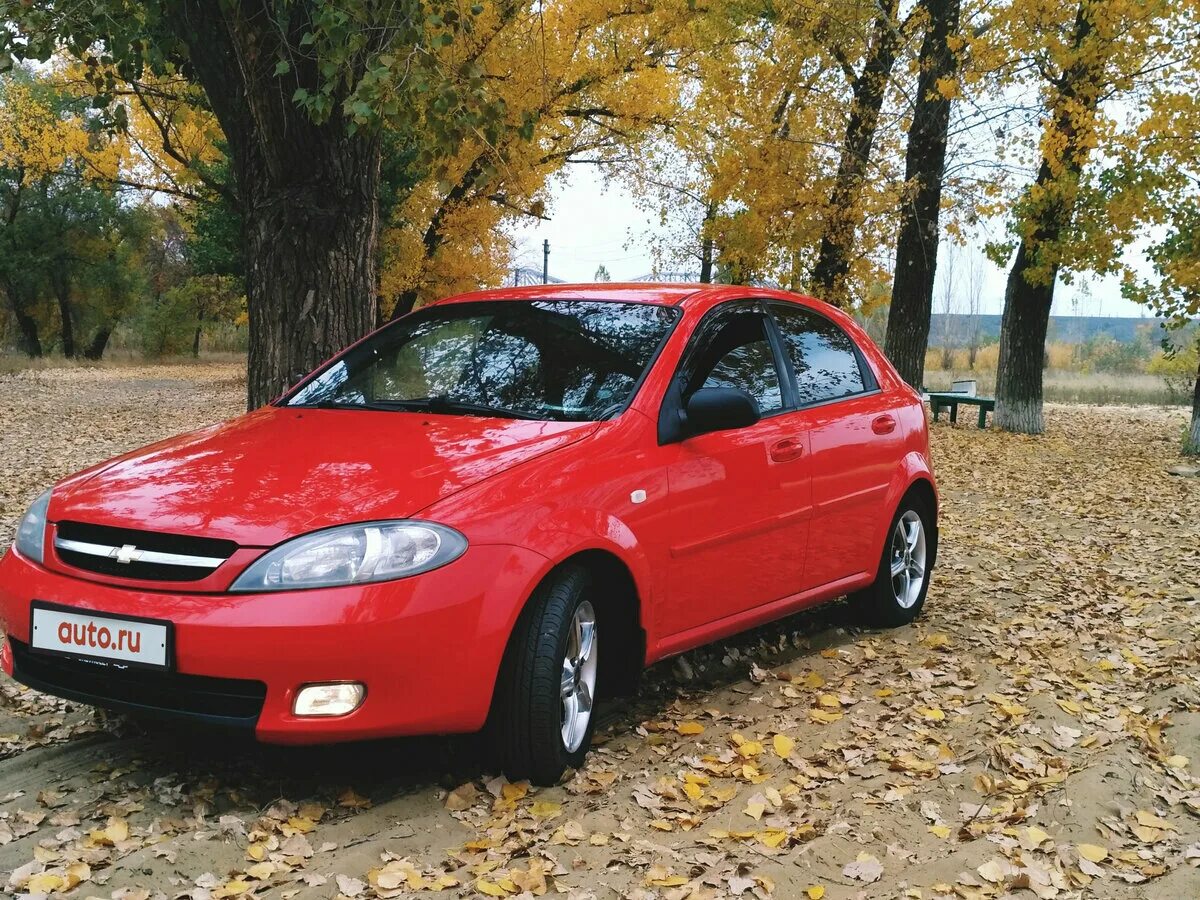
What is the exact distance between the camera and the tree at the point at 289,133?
251 inches

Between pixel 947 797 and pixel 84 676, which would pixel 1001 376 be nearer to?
pixel 947 797

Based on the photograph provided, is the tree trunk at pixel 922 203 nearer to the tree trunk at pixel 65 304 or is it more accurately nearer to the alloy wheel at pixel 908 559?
the alloy wheel at pixel 908 559

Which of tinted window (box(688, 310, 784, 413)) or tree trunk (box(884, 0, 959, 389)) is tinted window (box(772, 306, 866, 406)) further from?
tree trunk (box(884, 0, 959, 389))

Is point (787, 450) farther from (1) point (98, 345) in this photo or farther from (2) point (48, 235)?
(1) point (98, 345)

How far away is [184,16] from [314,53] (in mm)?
743

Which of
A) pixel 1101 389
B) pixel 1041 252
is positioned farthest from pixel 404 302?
pixel 1101 389

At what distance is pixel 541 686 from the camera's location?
3.62 metres

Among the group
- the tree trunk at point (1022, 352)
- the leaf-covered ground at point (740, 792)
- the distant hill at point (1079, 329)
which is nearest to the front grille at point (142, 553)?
the leaf-covered ground at point (740, 792)

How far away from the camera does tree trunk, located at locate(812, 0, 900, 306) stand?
55.5 feet

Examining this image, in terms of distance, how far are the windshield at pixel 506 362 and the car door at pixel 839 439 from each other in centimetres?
90

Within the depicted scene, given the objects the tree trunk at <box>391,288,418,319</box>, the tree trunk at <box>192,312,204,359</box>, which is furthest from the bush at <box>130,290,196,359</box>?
the tree trunk at <box>391,288,418,319</box>

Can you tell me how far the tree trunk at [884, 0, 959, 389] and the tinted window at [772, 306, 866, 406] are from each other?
10.8 m

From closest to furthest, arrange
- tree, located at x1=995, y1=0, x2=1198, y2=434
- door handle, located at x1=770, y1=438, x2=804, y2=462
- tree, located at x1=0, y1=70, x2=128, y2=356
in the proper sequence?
door handle, located at x1=770, y1=438, x2=804, y2=462, tree, located at x1=995, y1=0, x2=1198, y2=434, tree, located at x1=0, y1=70, x2=128, y2=356

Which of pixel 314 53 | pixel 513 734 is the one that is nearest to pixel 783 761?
pixel 513 734
